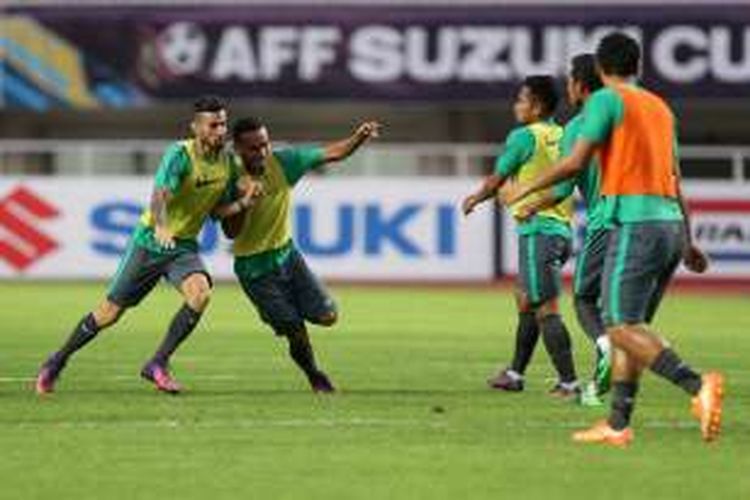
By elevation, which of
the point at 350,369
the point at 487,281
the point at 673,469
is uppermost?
the point at 673,469

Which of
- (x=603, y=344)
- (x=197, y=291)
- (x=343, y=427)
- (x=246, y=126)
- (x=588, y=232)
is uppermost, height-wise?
(x=246, y=126)

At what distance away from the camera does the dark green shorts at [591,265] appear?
1409cm

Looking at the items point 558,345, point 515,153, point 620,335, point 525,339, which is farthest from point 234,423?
point 525,339

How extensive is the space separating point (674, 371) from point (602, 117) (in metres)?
1.30

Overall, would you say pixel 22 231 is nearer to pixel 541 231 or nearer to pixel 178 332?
pixel 178 332

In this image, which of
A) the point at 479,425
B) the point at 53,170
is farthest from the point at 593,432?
the point at 53,170

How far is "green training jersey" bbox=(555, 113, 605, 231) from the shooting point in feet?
45.4

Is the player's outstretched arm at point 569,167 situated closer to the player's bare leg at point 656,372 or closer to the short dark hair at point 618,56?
the short dark hair at point 618,56

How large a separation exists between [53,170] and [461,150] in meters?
5.85

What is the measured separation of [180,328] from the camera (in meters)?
15.6

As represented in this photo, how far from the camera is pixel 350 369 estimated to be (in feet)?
59.0

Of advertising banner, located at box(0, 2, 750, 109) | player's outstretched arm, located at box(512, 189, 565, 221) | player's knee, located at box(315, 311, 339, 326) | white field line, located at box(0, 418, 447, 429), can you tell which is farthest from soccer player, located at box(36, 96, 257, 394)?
advertising banner, located at box(0, 2, 750, 109)

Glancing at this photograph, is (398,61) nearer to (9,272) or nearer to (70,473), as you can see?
(9,272)

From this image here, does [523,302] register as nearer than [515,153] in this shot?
No
